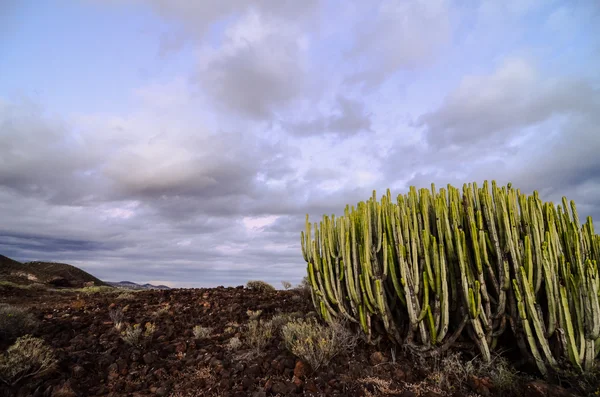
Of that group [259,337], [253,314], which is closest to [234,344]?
[259,337]

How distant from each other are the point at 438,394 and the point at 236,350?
3.56 meters

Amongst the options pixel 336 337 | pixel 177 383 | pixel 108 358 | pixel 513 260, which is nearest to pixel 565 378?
pixel 513 260

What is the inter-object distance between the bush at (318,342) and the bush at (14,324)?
619cm

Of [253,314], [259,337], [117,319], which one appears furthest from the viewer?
[117,319]

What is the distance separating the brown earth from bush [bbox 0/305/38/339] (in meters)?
0.32

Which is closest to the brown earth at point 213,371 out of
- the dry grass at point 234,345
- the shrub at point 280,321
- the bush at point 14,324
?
the dry grass at point 234,345

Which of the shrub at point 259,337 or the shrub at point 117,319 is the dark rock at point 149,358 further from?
the shrub at point 117,319

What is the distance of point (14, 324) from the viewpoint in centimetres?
862

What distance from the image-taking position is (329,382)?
5.43m

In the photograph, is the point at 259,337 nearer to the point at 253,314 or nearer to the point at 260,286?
the point at 253,314

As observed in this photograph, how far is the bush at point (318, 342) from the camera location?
5.89 meters

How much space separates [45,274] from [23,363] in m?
25.1

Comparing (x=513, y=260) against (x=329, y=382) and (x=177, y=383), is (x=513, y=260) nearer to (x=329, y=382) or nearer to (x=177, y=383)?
(x=329, y=382)

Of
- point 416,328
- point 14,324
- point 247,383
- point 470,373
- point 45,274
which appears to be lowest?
point 247,383
